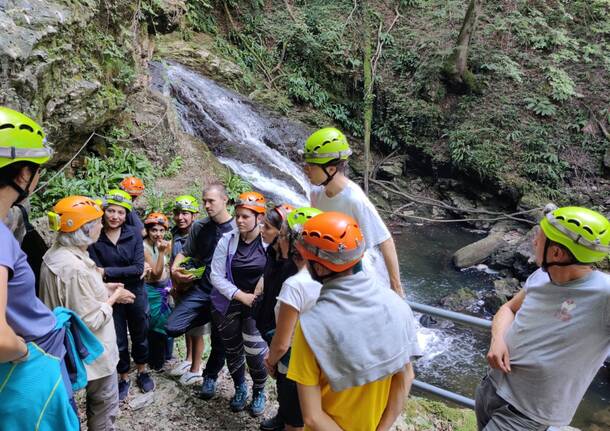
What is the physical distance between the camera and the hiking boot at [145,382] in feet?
13.1

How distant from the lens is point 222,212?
13.1 feet

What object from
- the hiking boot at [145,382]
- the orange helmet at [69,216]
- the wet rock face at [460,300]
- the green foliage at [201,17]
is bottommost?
the wet rock face at [460,300]

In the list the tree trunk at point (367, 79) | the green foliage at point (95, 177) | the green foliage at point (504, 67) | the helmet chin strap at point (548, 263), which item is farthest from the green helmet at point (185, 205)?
the green foliage at point (504, 67)

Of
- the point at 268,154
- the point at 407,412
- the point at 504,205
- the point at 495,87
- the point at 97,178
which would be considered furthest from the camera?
the point at 495,87

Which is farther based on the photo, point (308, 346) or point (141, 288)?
point (141, 288)

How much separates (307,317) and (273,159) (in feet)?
36.1

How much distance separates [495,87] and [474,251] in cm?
809

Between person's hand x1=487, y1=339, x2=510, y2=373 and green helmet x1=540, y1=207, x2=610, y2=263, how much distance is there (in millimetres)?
661

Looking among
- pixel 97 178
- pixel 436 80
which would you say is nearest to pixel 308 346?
pixel 97 178

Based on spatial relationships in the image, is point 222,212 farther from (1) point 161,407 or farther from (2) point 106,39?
(2) point 106,39

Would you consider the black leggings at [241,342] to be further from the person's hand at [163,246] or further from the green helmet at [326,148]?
the green helmet at [326,148]

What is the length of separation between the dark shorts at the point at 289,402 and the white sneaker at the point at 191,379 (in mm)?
1637

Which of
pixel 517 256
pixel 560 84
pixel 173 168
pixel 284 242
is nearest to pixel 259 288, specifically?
pixel 284 242

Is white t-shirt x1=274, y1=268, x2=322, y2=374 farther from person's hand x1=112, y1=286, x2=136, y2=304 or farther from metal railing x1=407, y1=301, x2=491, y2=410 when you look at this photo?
person's hand x1=112, y1=286, x2=136, y2=304
